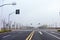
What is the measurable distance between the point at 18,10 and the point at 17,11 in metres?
0.40

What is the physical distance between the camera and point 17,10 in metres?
55.6

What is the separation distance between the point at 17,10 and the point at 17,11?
0.29 meters

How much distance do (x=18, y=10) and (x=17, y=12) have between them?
64cm

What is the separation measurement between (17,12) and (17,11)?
303 mm

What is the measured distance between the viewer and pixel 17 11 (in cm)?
5559

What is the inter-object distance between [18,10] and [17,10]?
0.30 m

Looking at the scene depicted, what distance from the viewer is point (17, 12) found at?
5550 centimetres

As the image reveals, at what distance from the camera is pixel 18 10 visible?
5556 centimetres
